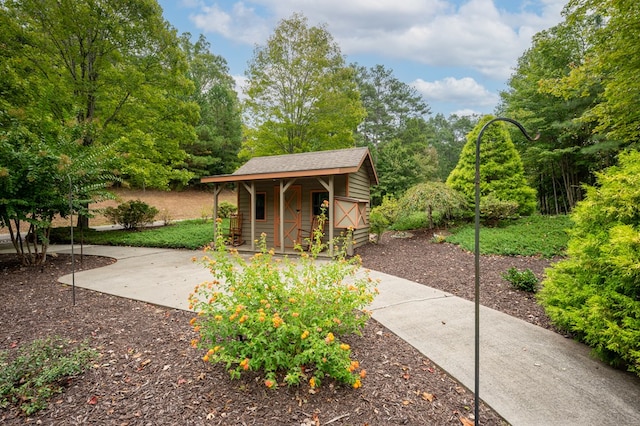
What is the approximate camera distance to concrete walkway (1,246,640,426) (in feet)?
6.77

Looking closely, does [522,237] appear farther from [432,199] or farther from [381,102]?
[381,102]

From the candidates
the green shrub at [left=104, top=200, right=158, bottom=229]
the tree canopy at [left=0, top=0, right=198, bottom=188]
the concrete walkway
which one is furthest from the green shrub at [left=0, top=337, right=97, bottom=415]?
the green shrub at [left=104, top=200, right=158, bottom=229]

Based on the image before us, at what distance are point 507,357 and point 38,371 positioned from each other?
400 cm

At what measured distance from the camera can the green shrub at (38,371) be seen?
2.09 meters

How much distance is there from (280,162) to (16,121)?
6.13m

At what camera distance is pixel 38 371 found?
7.60ft

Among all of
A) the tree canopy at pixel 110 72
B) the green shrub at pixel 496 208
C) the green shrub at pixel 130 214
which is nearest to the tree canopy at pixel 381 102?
the green shrub at pixel 496 208

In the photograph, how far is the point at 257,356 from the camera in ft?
6.84

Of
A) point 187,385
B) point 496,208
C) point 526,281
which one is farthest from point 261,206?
point 496,208

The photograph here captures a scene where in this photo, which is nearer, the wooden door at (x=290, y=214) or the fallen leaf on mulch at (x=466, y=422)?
the fallen leaf on mulch at (x=466, y=422)

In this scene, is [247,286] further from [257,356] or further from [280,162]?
[280,162]

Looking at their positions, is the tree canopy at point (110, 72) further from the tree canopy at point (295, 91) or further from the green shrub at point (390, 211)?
the green shrub at point (390, 211)

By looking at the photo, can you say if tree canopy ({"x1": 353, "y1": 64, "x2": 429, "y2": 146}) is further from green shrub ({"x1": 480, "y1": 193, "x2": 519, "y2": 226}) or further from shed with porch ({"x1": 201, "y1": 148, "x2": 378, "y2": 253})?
shed with porch ({"x1": 201, "y1": 148, "x2": 378, "y2": 253})

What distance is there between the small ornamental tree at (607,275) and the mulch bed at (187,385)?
79 centimetres
